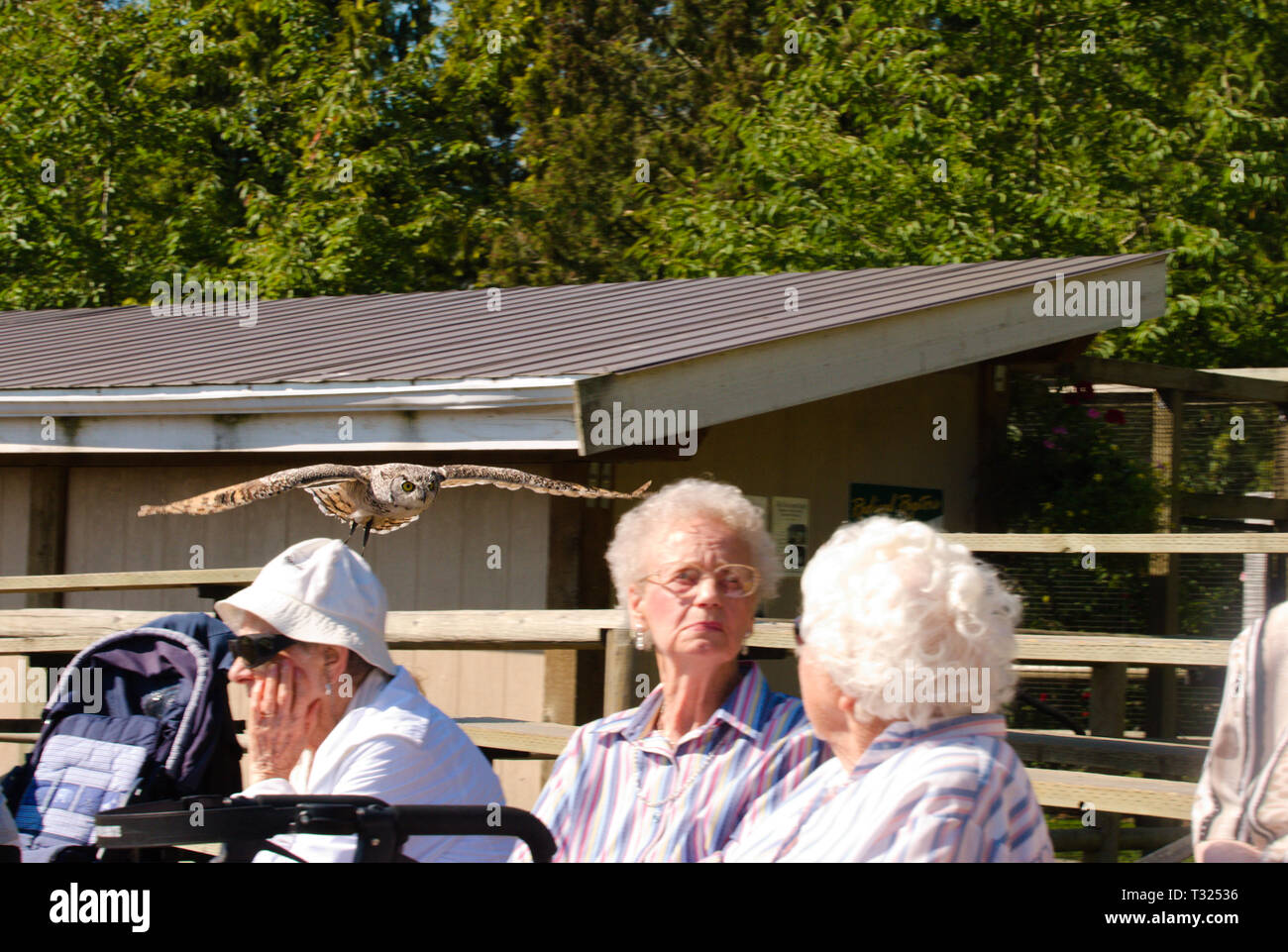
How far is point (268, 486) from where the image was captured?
5.49m

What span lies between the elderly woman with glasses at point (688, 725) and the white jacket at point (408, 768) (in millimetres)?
146

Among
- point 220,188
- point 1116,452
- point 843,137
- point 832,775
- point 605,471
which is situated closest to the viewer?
point 832,775

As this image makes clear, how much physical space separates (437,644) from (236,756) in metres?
1.13

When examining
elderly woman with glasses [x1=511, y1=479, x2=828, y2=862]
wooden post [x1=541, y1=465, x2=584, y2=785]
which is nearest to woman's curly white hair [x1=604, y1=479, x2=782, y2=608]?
elderly woman with glasses [x1=511, y1=479, x2=828, y2=862]

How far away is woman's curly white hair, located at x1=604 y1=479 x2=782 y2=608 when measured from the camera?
131 inches

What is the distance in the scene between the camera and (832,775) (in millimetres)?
2592

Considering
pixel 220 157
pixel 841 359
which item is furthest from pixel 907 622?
pixel 220 157

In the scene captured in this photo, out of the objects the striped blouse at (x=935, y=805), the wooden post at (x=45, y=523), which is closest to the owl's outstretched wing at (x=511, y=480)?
the striped blouse at (x=935, y=805)

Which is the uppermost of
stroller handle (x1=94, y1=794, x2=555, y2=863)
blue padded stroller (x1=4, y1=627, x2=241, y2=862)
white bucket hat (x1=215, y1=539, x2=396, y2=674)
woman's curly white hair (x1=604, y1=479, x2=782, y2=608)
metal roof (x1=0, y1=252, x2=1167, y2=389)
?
metal roof (x1=0, y1=252, x2=1167, y2=389)

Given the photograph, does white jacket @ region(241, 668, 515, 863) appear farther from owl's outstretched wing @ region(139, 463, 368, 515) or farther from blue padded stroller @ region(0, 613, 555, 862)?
owl's outstretched wing @ region(139, 463, 368, 515)

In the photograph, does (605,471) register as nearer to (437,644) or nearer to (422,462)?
(422,462)

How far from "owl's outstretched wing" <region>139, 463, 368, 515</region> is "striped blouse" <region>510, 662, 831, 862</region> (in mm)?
2574

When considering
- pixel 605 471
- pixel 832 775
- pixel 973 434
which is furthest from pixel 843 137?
pixel 832 775

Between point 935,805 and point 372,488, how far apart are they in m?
3.87
